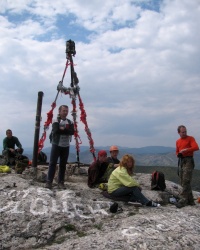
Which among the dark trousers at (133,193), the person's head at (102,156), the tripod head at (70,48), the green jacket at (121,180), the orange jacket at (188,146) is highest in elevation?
the tripod head at (70,48)

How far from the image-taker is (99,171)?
10820mm

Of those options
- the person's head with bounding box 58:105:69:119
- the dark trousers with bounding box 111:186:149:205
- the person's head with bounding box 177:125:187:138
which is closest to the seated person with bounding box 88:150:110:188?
the dark trousers with bounding box 111:186:149:205

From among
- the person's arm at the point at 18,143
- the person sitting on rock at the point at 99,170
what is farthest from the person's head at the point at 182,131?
the person's arm at the point at 18,143

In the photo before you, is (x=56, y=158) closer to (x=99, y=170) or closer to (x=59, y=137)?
(x=59, y=137)

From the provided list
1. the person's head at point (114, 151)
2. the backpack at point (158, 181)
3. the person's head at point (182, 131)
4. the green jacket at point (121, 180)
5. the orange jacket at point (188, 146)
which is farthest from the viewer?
the backpack at point (158, 181)

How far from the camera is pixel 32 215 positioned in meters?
7.37

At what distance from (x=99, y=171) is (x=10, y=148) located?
528 centimetres

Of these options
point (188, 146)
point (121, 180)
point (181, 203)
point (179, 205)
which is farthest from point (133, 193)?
point (188, 146)

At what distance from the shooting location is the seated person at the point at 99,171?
419 inches

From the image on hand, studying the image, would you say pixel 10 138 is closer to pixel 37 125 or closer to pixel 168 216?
pixel 37 125

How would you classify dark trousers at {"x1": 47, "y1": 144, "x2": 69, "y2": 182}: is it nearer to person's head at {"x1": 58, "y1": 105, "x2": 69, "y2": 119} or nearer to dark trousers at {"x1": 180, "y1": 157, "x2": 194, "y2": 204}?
person's head at {"x1": 58, "y1": 105, "x2": 69, "y2": 119}

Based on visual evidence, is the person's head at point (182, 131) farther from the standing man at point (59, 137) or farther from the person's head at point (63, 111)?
the person's head at point (63, 111)

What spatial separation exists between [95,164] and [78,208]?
9.34 ft

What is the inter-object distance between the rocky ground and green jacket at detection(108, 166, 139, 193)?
48 cm
